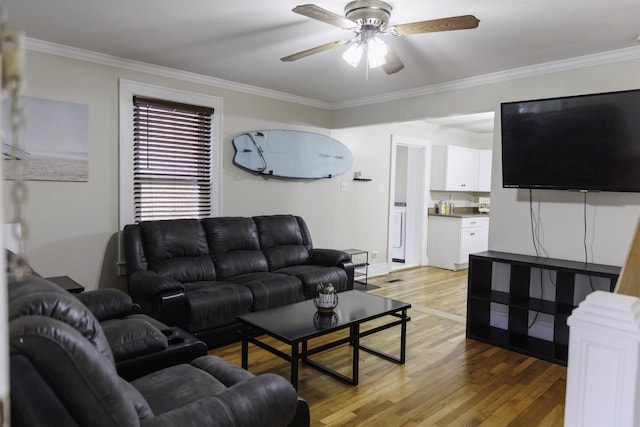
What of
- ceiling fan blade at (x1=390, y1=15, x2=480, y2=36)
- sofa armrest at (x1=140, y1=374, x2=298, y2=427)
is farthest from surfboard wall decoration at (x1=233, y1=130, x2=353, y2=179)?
sofa armrest at (x1=140, y1=374, x2=298, y2=427)

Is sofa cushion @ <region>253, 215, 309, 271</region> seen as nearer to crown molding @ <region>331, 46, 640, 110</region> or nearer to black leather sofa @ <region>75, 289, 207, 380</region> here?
crown molding @ <region>331, 46, 640, 110</region>

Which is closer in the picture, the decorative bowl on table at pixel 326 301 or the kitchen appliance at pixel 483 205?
the decorative bowl on table at pixel 326 301

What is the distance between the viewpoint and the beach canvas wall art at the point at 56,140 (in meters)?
3.33

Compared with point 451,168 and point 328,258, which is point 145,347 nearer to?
point 328,258

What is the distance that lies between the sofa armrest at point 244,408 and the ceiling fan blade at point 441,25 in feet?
6.44

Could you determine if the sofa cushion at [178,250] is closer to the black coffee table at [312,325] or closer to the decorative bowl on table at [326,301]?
the black coffee table at [312,325]

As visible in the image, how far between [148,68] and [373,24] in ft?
7.80

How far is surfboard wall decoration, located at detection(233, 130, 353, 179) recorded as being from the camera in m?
4.71

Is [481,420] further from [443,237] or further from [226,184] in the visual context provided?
[443,237]

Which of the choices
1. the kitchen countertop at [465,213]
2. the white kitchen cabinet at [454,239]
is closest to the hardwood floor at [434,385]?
the white kitchen cabinet at [454,239]

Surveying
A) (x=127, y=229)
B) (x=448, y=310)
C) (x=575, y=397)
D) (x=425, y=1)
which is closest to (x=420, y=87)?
(x=425, y=1)

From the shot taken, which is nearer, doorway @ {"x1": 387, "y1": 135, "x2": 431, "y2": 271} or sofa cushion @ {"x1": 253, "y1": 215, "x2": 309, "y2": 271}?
sofa cushion @ {"x1": 253, "y1": 215, "x2": 309, "y2": 271}

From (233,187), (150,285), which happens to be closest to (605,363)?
(150,285)

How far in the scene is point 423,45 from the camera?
10.5 feet
